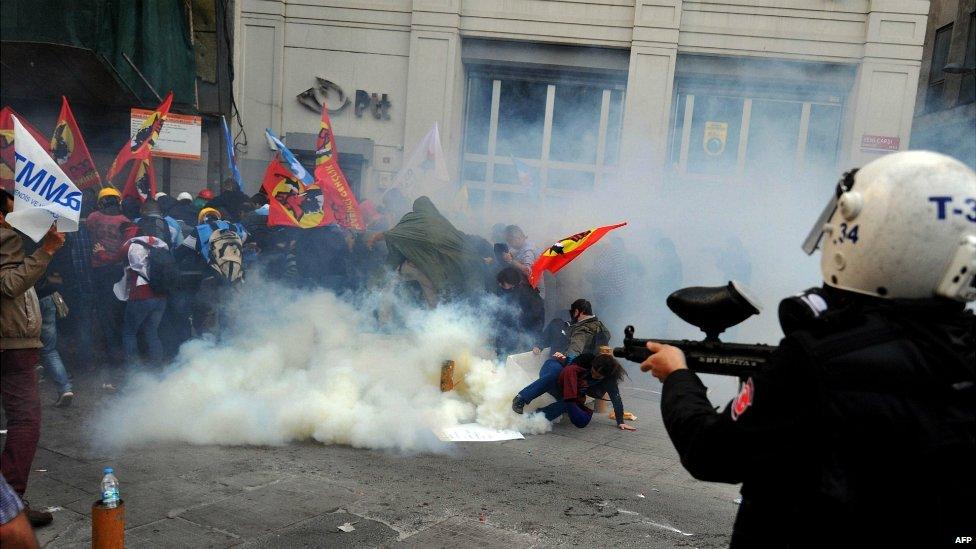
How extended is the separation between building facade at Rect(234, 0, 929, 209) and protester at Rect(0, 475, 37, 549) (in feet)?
38.2

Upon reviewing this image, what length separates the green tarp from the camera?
27.0 ft

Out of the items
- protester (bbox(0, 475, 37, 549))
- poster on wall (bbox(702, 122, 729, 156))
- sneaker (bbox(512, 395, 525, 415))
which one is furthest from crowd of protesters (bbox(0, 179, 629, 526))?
poster on wall (bbox(702, 122, 729, 156))

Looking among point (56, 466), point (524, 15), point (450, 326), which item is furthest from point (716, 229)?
point (56, 466)

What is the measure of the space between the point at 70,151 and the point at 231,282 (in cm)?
270

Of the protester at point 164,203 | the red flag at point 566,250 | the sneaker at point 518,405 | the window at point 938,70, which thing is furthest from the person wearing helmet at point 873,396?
the window at point 938,70

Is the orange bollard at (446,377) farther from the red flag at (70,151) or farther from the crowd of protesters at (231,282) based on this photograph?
the red flag at (70,151)

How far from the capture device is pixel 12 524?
1.81 meters

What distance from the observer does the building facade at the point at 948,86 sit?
1444cm

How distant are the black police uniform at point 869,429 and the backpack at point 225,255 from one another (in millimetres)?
6872

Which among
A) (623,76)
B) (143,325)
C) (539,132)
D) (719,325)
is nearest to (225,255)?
(143,325)

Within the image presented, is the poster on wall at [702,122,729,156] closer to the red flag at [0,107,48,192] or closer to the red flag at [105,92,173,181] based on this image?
the red flag at [105,92,173,181]

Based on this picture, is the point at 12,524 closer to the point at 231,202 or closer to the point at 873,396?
the point at 873,396

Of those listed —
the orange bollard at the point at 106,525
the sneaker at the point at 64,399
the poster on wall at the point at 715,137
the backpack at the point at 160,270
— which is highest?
the poster on wall at the point at 715,137

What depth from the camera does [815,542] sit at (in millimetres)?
1525
